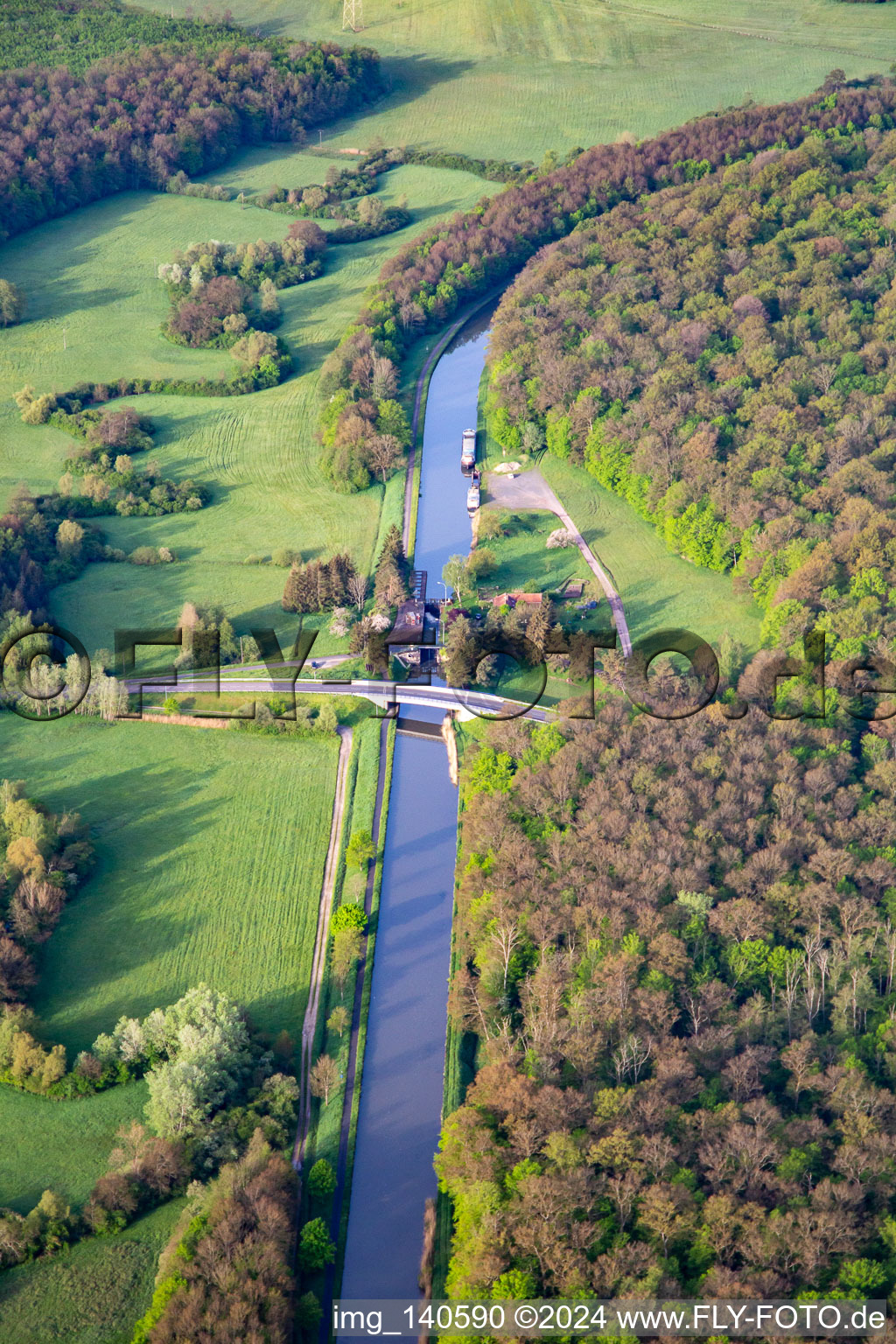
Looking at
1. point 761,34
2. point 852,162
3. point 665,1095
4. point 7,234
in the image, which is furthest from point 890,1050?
point 761,34

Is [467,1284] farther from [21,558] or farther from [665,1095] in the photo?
[21,558]

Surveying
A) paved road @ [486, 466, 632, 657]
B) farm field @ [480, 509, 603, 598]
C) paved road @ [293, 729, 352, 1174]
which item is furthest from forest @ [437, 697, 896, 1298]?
paved road @ [486, 466, 632, 657]

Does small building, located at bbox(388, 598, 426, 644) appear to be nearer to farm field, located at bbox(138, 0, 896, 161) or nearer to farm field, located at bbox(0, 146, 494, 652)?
farm field, located at bbox(0, 146, 494, 652)

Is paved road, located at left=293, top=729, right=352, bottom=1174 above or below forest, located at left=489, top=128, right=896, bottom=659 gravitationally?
below

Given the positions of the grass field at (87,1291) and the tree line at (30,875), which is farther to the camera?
the tree line at (30,875)

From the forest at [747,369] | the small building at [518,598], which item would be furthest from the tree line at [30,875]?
the forest at [747,369]

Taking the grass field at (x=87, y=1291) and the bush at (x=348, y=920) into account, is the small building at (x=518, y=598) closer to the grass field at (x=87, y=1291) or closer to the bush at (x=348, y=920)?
the bush at (x=348, y=920)
